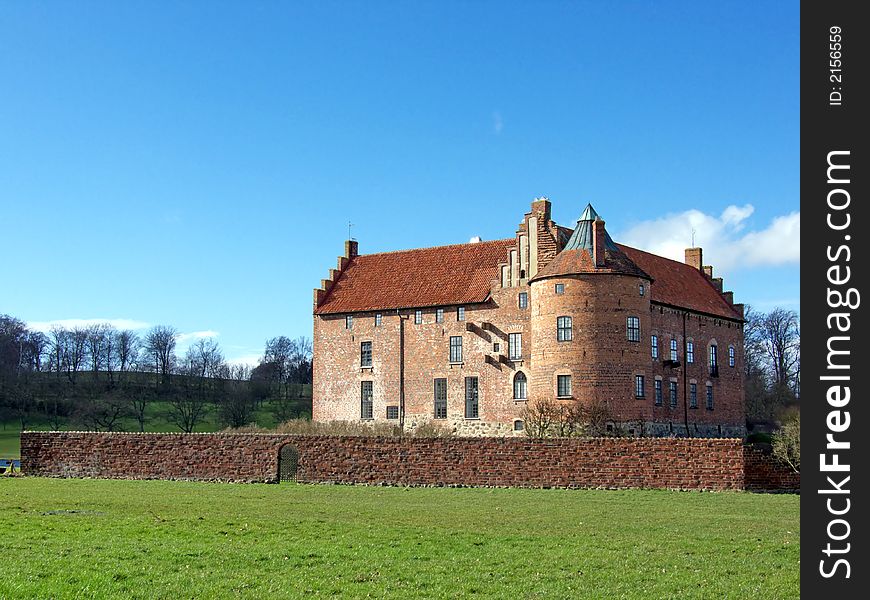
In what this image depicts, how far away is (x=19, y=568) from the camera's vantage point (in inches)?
521

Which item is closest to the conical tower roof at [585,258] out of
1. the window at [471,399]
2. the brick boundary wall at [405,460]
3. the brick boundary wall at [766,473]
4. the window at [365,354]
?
the window at [471,399]

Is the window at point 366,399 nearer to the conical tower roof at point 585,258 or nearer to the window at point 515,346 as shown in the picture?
the window at point 515,346

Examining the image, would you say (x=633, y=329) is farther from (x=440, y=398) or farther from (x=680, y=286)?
(x=440, y=398)

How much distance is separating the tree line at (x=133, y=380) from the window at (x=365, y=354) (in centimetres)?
4044

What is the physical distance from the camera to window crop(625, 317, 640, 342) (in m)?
46.4

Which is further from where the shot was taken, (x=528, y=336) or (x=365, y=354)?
(x=365, y=354)

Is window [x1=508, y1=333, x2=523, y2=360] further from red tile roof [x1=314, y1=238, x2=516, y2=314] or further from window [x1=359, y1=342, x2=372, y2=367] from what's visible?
window [x1=359, y1=342, x2=372, y2=367]

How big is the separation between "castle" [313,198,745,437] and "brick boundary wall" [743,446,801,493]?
1637 centimetres

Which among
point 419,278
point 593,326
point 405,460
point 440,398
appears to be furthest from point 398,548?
point 419,278

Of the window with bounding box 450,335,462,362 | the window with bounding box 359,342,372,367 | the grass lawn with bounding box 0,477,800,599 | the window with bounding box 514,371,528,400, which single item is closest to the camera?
the grass lawn with bounding box 0,477,800,599

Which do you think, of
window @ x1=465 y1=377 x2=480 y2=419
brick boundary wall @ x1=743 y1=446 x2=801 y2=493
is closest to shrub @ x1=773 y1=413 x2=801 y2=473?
brick boundary wall @ x1=743 y1=446 x2=801 y2=493

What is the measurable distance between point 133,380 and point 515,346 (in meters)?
76.3

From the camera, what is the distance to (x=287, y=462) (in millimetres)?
34094

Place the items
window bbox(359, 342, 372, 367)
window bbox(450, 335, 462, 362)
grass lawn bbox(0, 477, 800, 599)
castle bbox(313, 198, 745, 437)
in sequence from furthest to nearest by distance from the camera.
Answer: window bbox(359, 342, 372, 367) → window bbox(450, 335, 462, 362) → castle bbox(313, 198, 745, 437) → grass lawn bbox(0, 477, 800, 599)
